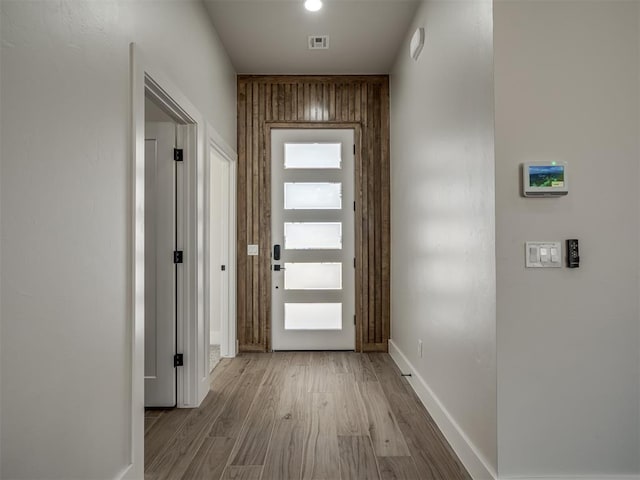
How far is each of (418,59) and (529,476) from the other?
2780 mm

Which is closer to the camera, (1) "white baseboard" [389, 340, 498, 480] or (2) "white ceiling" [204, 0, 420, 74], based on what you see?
(1) "white baseboard" [389, 340, 498, 480]

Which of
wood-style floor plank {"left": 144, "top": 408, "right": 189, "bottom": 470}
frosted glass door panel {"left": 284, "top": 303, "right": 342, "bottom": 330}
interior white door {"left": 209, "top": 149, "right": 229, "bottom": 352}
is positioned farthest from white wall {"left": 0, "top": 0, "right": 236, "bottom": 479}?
frosted glass door panel {"left": 284, "top": 303, "right": 342, "bottom": 330}

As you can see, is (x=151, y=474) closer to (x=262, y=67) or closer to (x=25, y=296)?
(x=25, y=296)

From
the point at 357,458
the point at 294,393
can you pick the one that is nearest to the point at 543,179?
the point at 357,458

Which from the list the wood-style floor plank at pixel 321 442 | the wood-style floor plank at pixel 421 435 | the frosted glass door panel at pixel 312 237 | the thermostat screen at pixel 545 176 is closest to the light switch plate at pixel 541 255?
the thermostat screen at pixel 545 176

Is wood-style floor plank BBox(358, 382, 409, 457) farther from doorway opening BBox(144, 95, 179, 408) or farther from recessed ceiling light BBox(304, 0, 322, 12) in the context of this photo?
recessed ceiling light BBox(304, 0, 322, 12)

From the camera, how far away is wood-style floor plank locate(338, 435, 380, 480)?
78.3 inches

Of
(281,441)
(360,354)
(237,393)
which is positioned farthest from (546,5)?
(360,354)

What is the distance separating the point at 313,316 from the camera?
14.1ft

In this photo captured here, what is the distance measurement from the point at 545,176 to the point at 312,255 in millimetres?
2817

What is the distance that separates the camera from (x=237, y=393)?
3098 mm

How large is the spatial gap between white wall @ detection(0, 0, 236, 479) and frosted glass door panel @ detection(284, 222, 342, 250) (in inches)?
102

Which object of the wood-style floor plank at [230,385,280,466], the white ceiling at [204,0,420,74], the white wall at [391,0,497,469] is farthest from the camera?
the white ceiling at [204,0,420,74]

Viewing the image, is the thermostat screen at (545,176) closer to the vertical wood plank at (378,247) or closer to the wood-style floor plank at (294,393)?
the wood-style floor plank at (294,393)
